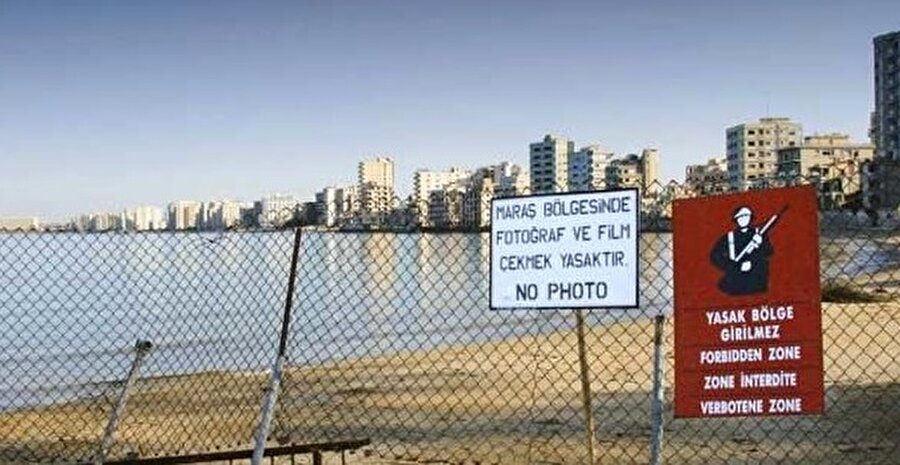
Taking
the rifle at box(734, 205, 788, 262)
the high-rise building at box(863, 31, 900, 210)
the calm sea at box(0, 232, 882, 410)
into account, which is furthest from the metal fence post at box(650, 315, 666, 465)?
the high-rise building at box(863, 31, 900, 210)

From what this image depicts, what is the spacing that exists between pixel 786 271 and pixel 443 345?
20147 mm

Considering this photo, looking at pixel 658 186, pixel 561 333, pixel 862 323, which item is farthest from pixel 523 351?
pixel 658 186

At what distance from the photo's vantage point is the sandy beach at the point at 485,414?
9.85m

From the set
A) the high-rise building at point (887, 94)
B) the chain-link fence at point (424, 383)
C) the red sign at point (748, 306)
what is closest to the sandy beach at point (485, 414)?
the chain-link fence at point (424, 383)

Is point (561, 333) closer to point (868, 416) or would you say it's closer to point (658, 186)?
point (868, 416)

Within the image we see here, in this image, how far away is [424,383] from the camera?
55.6 feet

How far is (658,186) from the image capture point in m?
6.52

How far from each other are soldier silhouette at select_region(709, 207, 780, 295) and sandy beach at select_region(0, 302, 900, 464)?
4103 millimetres

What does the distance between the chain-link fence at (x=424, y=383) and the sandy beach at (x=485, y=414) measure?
36mm

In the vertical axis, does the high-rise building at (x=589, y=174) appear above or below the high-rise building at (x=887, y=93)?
below

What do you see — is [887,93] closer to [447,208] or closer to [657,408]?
[447,208]

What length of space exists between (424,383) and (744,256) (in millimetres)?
11824

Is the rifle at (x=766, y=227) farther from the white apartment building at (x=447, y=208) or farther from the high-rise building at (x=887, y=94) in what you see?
the high-rise building at (x=887, y=94)

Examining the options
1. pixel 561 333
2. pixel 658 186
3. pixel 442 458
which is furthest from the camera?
pixel 561 333
